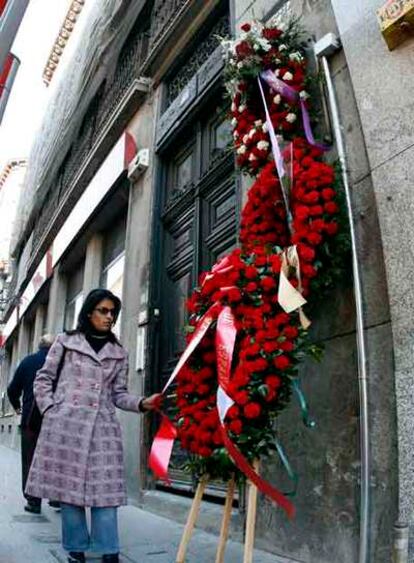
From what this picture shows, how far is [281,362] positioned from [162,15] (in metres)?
6.69

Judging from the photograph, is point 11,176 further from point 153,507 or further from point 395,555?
point 395,555

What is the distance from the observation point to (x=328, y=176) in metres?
3.31

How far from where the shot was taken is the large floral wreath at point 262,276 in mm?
2727

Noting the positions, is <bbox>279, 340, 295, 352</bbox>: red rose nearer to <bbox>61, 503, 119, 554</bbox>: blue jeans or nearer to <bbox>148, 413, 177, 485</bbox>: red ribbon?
<bbox>148, 413, 177, 485</bbox>: red ribbon

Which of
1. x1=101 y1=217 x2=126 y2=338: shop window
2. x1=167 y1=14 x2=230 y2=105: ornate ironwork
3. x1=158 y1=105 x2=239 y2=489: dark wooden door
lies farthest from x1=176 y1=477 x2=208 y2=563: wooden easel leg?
x1=101 y1=217 x2=126 y2=338: shop window

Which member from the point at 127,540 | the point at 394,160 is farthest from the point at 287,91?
the point at 127,540

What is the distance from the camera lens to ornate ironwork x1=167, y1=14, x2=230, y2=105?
6.48 metres

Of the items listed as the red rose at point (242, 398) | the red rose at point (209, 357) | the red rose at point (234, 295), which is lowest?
the red rose at point (242, 398)

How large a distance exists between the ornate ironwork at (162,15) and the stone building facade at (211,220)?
0.04 metres

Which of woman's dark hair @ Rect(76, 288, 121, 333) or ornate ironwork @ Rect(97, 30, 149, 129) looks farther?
ornate ironwork @ Rect(97, 30, 149, 129)

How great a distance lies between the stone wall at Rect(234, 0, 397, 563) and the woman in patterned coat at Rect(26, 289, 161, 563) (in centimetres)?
98

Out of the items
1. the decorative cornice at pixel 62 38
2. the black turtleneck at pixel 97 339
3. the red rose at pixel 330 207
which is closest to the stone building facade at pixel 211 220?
the red rose at pixel 330 207

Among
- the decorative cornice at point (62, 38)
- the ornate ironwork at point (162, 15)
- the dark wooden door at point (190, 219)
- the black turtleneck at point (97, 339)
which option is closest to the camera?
the black turtleneck at point (97, 339)

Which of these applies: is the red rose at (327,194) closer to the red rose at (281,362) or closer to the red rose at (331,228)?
Result: the red rose at (331,228)
